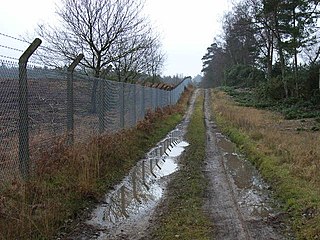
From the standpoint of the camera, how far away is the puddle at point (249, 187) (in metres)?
7.06

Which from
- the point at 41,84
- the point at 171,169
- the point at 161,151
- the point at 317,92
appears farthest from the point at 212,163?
the point at 317,92

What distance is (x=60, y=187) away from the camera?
22.8ft

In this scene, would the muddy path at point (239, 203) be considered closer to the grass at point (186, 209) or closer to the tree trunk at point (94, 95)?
the grass at point (186, 209)

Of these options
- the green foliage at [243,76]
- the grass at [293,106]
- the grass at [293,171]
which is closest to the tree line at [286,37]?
the grass at [293,106]

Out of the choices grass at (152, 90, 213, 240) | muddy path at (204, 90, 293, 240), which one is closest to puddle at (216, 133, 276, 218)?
muddy path at (204, 90, 293, 240)

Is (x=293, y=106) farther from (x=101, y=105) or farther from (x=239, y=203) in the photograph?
(x=239, y=203)

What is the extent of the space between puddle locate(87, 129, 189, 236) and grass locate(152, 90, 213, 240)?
307 millimetres

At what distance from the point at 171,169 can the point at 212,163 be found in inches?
56.5

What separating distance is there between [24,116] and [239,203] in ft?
13.1

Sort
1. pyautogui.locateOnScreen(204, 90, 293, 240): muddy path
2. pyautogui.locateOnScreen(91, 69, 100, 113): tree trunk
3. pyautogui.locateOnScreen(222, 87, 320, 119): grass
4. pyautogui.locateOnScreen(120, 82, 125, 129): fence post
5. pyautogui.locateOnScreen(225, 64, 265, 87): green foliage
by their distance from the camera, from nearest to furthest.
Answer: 1. pyautogui.locateOnScreen(204, 90, 293, 240): muddy path
2. pyautogui.locateOnScreen(91, 69, 100, 113): tree trunk
3. pyautogui.locateOnScreen(120, 82, 125, 129): fence post
4. pyautogui.locateOnScreen(222, 87, 320, 119): grass
5. pyautogui.locateOnScreen(225, 64, 265, 87): green foliage

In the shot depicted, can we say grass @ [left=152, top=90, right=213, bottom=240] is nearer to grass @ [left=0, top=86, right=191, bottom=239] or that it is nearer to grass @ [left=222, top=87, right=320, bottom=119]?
grass @ [left=0, top=86, right=191, bottom=239]

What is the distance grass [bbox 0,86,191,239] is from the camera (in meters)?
5.40

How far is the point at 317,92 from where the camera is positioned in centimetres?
3103

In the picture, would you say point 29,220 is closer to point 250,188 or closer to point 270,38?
point 250,188
